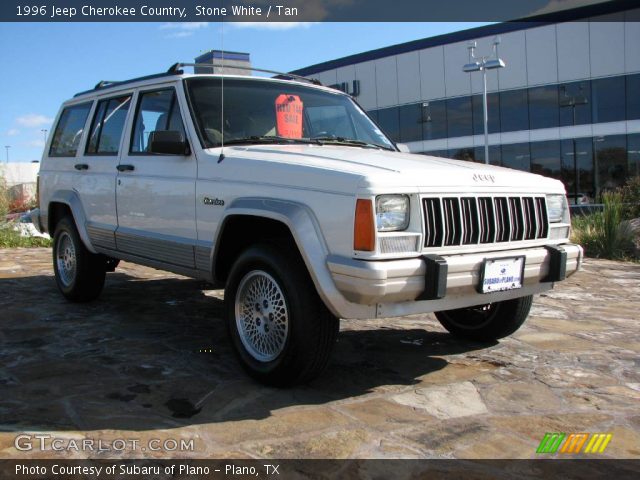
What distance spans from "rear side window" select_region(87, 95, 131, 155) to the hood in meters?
1.72

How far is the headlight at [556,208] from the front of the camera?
4.03 metres

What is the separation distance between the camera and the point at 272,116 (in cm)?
450

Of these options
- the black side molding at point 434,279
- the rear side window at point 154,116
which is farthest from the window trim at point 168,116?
the black side molding at point 434,279

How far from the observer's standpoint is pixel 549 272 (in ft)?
12.5

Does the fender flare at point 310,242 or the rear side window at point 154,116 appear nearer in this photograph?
the fender flare at point 310,242

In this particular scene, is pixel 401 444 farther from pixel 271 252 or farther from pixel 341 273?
pixel 271 252

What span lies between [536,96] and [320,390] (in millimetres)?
28085

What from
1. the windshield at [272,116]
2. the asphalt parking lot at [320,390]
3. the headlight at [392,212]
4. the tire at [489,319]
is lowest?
the asphalt parking lot at [320,390]

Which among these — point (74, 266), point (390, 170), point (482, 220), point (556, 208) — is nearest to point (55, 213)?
point (74, 266)

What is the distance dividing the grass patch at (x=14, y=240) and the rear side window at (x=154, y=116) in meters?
7.69

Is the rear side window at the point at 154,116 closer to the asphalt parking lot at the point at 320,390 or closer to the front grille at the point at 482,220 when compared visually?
the asphalt parking lot at the point at 320,390

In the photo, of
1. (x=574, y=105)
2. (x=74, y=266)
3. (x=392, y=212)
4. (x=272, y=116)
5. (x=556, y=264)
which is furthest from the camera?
(x=574, y=105)

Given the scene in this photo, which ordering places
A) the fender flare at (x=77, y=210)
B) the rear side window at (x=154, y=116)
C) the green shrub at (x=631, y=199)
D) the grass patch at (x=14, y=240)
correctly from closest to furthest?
the rear side window at (x=154, y=116)
the fender flare at (x=77, y=210)
the grass patch at (x=14, y=240)
the green shrub at (x=631, y=199)

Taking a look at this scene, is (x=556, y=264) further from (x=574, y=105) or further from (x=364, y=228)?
(x=574, y=105)
